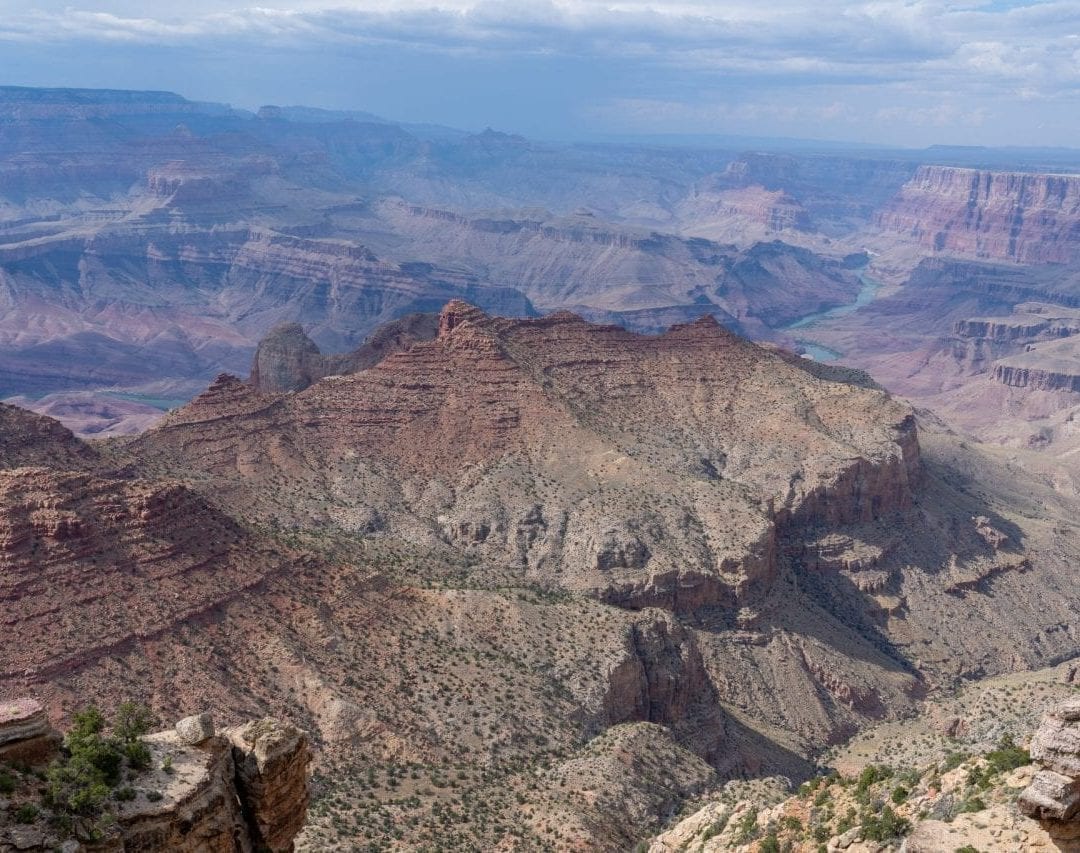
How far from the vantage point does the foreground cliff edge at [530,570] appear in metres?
56.8

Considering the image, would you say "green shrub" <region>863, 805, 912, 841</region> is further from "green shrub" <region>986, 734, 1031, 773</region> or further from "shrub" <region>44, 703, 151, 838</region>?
"shrub" <region>44, 703, 151, 838</region>

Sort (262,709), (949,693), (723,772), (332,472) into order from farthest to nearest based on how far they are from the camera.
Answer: (332,472) → (949,693) → (723,772) → (262,709)

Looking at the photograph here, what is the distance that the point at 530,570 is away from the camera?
93250 mm

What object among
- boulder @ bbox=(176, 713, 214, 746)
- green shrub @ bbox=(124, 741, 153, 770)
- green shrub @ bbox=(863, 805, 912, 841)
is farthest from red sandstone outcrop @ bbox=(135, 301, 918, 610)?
green shrub @ bbox=(124, 741, 153, 770)

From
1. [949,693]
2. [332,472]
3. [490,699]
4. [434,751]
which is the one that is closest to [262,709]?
[434,751]

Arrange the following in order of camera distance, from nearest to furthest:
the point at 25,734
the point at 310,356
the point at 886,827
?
the point at 25,734 < the point at 886,827 < the point at 310,356

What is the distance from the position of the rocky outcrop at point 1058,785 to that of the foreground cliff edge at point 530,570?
88.9 ft

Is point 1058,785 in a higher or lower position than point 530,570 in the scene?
higher

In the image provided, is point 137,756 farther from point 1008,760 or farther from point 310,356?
point 310,356

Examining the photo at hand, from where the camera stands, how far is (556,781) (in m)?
57.8

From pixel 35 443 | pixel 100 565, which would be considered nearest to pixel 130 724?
pixel 100 565

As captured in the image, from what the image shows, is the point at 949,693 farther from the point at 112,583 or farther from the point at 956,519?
the point at 112,583

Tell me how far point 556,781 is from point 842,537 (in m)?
55.6

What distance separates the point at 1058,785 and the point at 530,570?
6719 cm
